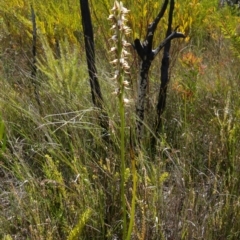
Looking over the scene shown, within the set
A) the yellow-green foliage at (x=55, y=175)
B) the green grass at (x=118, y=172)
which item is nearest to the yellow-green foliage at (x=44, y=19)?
the green grass at (x=118, y=172)

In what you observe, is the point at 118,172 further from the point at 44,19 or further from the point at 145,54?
the point at 44,19

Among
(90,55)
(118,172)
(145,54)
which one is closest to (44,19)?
(90,55)

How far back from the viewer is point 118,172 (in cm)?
148

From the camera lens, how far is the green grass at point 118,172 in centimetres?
128

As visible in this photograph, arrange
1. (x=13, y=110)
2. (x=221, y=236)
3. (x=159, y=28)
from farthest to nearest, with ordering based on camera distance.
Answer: (x=159, y=28)
(x=13, y=110)
(x=221, y=236)

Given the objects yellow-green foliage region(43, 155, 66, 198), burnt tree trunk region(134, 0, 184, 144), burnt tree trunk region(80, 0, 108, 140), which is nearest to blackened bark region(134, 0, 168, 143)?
burnt tree trunk region(134, 0, 184, 144)

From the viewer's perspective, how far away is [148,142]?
187 centimetres

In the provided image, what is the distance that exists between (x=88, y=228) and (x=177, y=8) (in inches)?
69.2

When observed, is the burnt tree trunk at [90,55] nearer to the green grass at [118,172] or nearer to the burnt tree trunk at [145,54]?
the green grass at [118,172]

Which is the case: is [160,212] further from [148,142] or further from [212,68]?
[212,68]

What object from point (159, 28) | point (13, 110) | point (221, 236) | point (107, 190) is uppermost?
point (159, 28)

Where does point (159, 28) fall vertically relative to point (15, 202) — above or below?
above

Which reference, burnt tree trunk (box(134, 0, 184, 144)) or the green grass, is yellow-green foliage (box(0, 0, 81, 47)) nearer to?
the green grass

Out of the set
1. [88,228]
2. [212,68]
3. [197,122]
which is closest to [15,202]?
[88,228]
